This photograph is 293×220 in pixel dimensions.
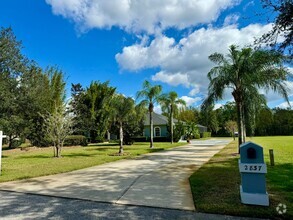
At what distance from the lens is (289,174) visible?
7.50m

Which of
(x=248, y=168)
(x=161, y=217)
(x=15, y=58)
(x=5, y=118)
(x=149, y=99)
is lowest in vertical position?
(x=161, y=217)

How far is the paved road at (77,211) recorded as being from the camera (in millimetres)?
4156

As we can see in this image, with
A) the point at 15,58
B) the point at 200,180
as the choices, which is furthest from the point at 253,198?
the point at 15,58

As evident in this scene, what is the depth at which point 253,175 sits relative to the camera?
15.2 feet

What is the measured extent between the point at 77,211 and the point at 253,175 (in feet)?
11.4

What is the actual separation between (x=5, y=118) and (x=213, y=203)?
14.7 metres

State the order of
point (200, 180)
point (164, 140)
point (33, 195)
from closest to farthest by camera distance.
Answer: point (33, 195)
point (200, 180)
point (164, 140)

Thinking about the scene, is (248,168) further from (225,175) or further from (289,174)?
(289,174)

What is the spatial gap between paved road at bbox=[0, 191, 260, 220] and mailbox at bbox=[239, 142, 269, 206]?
76cm

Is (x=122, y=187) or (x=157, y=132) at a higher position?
(x=157, y=132)

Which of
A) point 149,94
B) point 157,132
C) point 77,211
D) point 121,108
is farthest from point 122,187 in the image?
point 157,132

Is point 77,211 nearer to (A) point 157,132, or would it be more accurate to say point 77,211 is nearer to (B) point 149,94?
(B) point 149,94

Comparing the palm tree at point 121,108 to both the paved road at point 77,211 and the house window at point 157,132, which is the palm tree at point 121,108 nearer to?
the paved road at point 77,211

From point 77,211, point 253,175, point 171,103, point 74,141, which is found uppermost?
point 171,103
